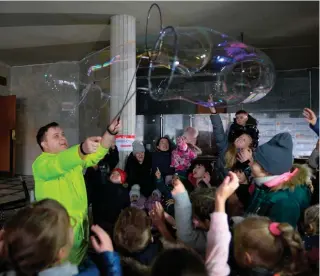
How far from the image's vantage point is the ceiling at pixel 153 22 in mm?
3908

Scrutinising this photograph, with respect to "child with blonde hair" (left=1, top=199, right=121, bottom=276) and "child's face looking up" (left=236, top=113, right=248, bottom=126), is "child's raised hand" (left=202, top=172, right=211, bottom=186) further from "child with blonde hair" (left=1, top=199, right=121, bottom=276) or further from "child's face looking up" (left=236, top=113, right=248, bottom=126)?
"child with blonde hair" (left=1, top=199, right=121, bottom=276)

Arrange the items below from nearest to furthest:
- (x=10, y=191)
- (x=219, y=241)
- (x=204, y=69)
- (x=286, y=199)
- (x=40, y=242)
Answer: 1. (x=40, y=242)
2. (x=219, y=241)
3. (x=286, y=199)
4. (x=204, y=69)
5. (x=10, y=191)

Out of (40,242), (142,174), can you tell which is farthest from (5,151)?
(40,242)

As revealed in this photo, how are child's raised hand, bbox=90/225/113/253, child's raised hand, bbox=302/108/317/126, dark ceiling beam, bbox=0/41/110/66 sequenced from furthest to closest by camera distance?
dark ceiling beam, bbox=0/41/110/66 → child's raised hand, bbox=302/108/317/126 → child's raised hand, bbox=90/225/113/253

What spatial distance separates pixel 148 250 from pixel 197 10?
3.45 meters

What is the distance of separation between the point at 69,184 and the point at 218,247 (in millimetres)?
898

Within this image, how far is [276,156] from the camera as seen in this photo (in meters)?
1.58

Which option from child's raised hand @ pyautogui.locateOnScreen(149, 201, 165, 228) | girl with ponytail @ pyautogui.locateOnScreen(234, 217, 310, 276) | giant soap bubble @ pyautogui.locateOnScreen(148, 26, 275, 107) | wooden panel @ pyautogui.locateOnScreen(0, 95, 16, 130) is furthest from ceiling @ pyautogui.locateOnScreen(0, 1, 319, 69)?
girl with ponytail @ pyautogui.locateOnScreen(234, 217, 310, 276)

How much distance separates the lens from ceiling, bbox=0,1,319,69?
3908mm

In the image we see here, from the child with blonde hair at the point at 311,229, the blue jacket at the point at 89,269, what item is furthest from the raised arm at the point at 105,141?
the child with blonde hair at the point at 311,229

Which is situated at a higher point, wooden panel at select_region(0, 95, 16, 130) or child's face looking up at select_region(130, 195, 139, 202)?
wooden panel at select_region(0, 95, 16, 130)

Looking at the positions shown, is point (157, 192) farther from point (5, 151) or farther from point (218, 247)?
point (5, 151)

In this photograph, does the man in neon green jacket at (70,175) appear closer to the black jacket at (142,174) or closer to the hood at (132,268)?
the hood at (132,268)

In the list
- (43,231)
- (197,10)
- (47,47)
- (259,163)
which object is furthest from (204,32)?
(47,47)
